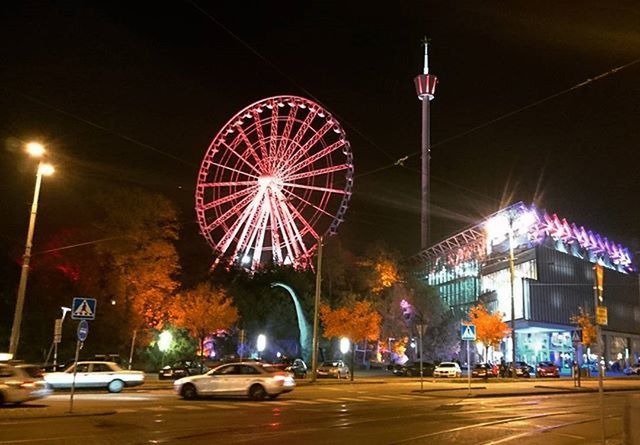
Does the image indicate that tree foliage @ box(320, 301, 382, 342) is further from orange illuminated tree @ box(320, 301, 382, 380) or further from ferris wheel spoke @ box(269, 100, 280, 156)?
ferris wheel spoke @ box(269, 100, 280, 156)

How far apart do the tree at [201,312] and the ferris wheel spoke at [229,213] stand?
517cm

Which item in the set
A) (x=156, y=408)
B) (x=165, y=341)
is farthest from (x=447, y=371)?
(x=156, y=408)

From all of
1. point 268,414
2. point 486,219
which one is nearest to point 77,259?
point 268,414

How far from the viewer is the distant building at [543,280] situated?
88.1m

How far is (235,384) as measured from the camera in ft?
83.5

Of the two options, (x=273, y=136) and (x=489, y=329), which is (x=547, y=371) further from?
(x=273, y=136)

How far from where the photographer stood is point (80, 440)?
12695mm

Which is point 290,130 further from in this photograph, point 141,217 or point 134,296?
point 134,296

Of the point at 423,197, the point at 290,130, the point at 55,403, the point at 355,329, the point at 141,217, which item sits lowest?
the point at 55,403

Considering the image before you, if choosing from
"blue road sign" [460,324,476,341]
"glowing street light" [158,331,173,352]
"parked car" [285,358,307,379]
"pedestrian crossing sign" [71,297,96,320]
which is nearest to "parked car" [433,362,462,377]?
"parked car" [285,358,307,379]

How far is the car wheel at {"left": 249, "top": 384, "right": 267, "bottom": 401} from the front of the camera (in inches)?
1000

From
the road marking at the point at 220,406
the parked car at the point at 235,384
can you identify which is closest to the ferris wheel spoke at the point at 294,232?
the parked car at the point at 235,384

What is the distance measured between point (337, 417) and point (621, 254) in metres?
98.2

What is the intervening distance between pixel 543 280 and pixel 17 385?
78.2 m
